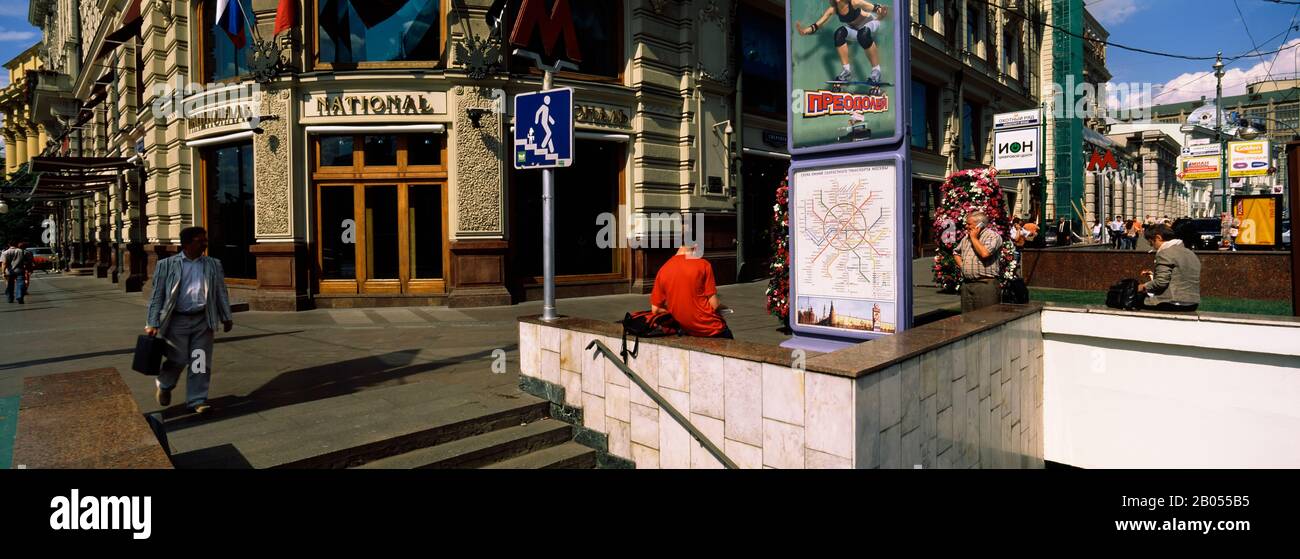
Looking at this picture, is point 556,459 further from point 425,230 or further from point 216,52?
point 216,52

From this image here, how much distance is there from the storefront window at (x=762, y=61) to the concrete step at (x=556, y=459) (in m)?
15.7

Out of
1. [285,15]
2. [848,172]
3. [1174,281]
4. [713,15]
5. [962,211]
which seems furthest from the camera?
[713,15]

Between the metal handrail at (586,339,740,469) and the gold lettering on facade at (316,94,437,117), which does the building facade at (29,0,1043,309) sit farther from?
the metal handrail at (586,339,740,469)

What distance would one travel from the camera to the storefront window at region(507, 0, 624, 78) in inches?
650

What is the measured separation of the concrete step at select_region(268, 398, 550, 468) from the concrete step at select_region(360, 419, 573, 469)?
0.16ft

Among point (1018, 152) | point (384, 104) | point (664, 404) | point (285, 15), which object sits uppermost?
point (285, 15)

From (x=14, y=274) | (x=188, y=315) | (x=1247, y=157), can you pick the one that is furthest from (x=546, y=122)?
(x=1247, y=157)

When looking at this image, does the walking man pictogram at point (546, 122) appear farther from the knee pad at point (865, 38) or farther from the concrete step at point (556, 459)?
the knee pad at point (865, 38)

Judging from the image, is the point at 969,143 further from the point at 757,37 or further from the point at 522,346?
the point at 522,346

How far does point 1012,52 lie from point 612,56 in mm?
29825

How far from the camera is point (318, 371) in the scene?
8.20 metres

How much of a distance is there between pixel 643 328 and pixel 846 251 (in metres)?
2.48

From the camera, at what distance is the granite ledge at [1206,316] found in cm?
654

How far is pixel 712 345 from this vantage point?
Answer: 5.16 metres
